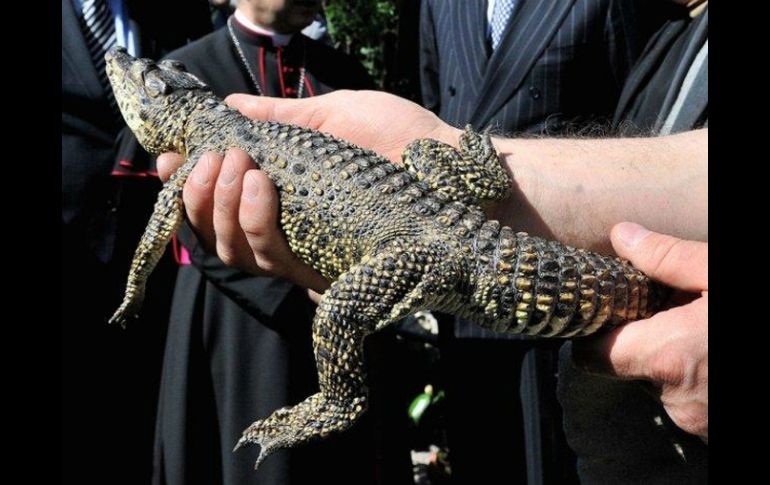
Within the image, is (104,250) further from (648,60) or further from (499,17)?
(648,60)

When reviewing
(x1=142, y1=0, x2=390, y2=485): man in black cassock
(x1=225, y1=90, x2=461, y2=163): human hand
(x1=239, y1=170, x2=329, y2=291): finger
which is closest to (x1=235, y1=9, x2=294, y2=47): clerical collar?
(x1=142, y1=0, x2=390, y2=485): man in black cassock

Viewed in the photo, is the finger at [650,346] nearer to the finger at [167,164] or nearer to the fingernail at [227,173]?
the fingernail at [227,173]

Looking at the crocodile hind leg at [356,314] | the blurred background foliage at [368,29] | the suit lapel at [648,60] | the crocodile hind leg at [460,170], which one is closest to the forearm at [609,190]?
the crocodile hind leg at [460,170]

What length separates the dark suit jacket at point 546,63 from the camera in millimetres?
→ 2805

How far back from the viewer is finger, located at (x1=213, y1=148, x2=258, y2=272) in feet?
6.44

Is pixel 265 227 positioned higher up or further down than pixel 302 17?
further down

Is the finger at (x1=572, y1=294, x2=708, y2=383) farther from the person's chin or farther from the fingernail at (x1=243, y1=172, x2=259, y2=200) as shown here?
the person's chin

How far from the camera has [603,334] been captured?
1.80m

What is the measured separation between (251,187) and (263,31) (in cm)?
162

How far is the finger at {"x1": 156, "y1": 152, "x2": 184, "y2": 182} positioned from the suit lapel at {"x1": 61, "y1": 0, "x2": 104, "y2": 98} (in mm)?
1021

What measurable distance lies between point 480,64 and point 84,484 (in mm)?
2773

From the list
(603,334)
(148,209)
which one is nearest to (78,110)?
(148,209)

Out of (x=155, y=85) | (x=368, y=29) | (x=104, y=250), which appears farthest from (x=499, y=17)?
(x=368, y=29)

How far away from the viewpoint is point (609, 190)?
2.16 m
